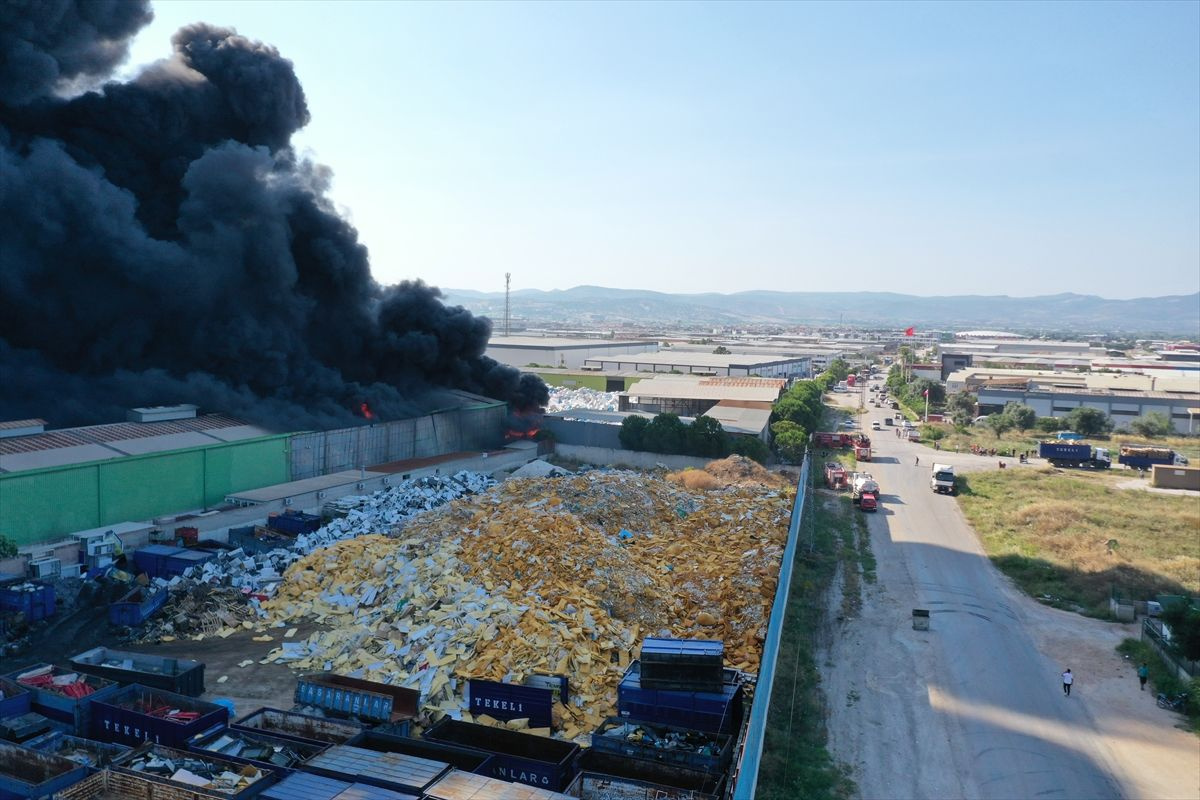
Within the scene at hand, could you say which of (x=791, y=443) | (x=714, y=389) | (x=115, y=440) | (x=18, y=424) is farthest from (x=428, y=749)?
(x=714, y=389)

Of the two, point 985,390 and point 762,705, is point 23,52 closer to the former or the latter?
point 762,705

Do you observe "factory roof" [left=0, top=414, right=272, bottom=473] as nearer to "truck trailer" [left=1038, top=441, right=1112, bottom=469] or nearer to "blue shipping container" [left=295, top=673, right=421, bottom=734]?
"blue shipping container" [left=295, top=673, right=421, bottom=734]

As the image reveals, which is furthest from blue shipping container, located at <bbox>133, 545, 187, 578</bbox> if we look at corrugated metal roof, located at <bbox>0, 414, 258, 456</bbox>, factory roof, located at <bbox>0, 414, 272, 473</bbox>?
corrugated metal roof, located at <bbox>0, 414, 258, 456</bbox>

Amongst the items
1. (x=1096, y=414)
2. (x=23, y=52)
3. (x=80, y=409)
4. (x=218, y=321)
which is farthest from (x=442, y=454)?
(x=1096, y=414)

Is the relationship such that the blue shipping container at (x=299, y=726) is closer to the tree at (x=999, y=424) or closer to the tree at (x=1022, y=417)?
the tree at (x=999, y=424)

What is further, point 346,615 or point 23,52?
point 23,52

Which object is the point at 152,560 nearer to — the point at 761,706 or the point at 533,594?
the point at 533,594
